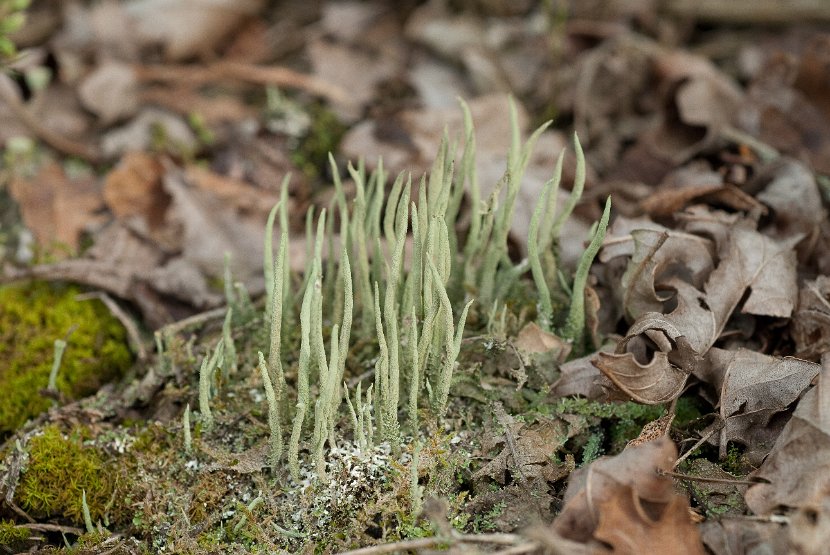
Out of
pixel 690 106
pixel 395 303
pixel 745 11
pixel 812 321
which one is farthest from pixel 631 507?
pixel 745 11

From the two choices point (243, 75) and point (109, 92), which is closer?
point (109, 92)

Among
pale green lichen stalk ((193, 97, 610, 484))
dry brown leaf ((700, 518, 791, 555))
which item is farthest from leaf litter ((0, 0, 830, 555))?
pale green lichen stalk ((193, 97, 610, 484))

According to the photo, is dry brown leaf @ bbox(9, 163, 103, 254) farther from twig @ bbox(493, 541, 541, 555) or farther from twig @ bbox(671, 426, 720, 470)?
twig @ bbox(671, 426, 720, 470)

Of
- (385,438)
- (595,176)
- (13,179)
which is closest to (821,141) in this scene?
(595,176)

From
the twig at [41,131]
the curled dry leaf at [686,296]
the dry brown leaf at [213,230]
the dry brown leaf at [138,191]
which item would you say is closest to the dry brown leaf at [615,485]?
the curled dry leaf at [686,296]

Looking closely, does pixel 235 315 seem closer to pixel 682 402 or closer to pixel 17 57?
pixel 17 57

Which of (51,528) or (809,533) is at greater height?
(809,533)

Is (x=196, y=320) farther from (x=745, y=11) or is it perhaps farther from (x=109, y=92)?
(x=745, y=11)

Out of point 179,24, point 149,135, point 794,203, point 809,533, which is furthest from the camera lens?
point 179,24
